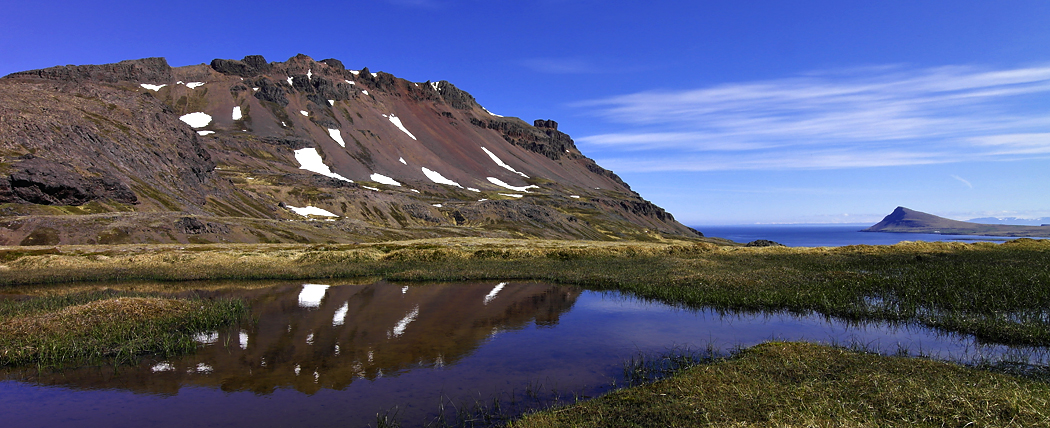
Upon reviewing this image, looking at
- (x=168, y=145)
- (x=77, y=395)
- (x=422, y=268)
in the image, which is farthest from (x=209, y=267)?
(x=168, y=145)

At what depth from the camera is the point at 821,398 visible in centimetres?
1237

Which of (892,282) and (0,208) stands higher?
(0,208)

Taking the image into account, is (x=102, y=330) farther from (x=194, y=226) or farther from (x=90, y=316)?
(x=194, y=226)

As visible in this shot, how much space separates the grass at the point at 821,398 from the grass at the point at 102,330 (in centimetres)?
1769

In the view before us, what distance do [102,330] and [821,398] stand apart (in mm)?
26838

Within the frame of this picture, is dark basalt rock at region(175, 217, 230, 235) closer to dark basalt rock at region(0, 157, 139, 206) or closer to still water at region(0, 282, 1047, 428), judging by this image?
dark basalt rock at region(0, 157, 139, 206)

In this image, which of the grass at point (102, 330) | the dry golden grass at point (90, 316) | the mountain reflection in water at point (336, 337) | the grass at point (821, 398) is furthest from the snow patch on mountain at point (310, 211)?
the grass at point (821, 398)

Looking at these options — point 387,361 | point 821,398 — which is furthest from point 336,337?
point 821,398

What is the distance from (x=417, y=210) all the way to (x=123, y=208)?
265 feet

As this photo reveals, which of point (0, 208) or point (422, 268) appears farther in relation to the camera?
point (0, 208)

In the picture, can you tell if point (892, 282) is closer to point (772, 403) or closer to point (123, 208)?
point (772, 403)

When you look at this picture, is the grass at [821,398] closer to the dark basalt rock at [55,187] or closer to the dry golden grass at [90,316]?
the dry golden grass at [90,316]

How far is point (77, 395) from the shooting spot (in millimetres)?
16078

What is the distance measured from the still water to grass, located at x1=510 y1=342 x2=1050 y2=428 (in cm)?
293
